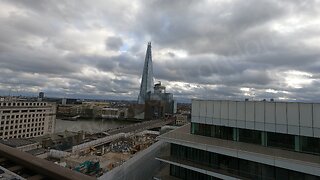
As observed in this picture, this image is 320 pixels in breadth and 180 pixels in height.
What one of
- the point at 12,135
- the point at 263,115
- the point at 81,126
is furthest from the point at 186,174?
the point at 81,126

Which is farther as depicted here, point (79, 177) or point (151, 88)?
point (151, 88)

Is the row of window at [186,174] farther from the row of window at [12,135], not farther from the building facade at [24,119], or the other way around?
the row of window at [12,135]

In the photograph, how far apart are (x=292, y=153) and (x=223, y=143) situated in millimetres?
3087

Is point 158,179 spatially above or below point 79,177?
below

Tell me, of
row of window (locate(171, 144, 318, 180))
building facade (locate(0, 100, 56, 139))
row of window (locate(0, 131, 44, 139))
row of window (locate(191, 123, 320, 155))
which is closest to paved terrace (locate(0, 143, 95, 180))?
row of window (locate(171, 144, 318, 180))

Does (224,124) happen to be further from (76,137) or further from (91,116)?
(91,116)

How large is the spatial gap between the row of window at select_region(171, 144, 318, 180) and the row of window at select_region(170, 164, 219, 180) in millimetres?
579

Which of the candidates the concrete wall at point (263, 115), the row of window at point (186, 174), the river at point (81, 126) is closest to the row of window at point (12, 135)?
the river at point (81, 126)

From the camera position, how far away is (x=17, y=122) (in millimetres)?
59781

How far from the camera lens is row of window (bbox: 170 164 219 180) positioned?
13.0m

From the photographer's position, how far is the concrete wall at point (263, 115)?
10.9 m

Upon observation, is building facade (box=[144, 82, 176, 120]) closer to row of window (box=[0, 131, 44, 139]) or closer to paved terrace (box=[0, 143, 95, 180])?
row of window (box=[0, 131, 44, 139])

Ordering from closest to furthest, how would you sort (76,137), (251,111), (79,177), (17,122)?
(79,177) < (251,111) < (76,137) < (17,122)

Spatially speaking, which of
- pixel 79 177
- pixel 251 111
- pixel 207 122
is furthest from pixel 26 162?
pixel 207 122
